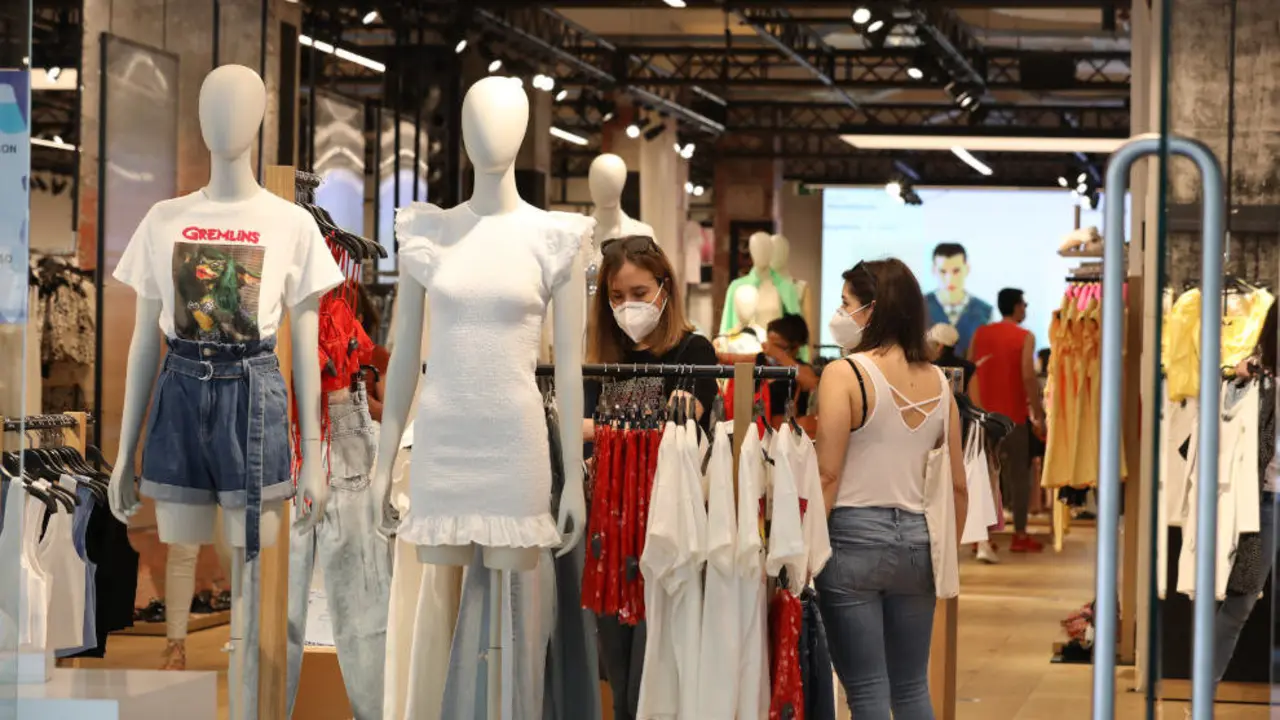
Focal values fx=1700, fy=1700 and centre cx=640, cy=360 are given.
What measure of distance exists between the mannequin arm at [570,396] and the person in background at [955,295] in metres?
17.2

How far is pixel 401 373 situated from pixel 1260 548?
6.47 feet

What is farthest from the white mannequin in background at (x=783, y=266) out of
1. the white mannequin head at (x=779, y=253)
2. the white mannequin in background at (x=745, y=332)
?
the white mannequin in background at (x=745, y=332)

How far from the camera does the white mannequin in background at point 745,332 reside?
738 cm

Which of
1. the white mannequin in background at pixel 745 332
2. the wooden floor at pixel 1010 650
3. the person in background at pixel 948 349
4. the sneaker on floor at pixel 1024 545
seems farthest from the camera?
the sneaker on floor at pixel 1024 545

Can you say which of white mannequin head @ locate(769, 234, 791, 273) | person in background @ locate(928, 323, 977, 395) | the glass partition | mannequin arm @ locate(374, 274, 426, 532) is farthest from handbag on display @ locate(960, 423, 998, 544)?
white mannequin head @ locate(769, 234, 791, 273)

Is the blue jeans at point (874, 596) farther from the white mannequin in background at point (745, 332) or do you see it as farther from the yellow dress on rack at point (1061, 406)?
the yellow dress on rack at point (1061, 406)

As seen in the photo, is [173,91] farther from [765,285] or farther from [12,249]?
[12,249]

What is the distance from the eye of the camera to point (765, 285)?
1001 centimetres

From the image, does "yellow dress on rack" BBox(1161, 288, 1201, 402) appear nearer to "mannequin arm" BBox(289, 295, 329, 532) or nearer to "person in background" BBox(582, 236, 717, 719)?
"person in background" BBox(582, 236, 717, 719)

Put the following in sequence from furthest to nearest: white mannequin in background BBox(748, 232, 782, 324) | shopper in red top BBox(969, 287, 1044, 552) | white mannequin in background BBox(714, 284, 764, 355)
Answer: shopper in red top BBox(969, 287, 1044, 552) < white mannequin in background BBox(748, 232, 782, 324) < white mannequin in background BBox(714, 284, 764, 355)

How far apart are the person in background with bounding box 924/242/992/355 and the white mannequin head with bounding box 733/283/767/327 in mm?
11348

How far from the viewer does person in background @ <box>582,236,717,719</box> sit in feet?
13.0

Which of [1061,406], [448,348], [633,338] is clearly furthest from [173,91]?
[448,348]

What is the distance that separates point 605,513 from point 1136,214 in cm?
268
